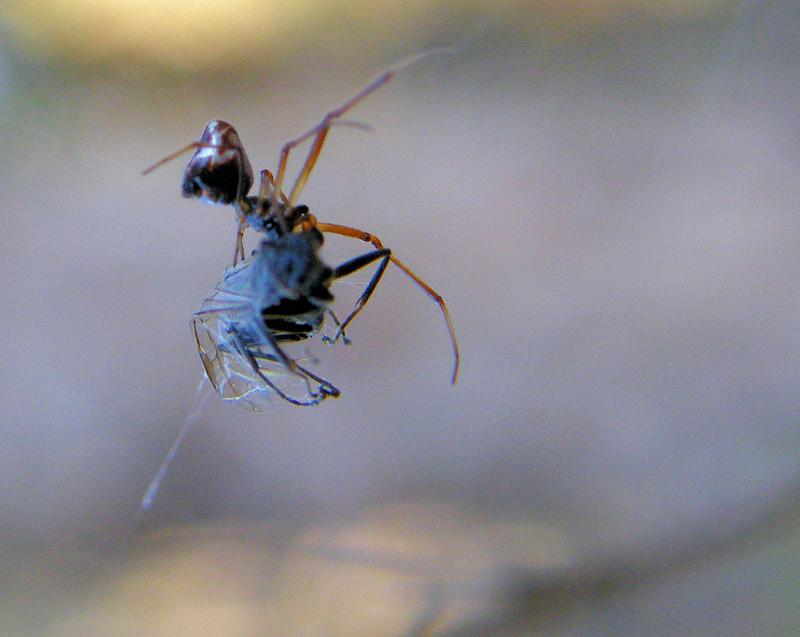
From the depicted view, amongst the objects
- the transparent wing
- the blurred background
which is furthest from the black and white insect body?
the blurred background

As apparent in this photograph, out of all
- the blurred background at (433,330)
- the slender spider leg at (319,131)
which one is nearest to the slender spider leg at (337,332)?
the slender spider leg at (319,131)

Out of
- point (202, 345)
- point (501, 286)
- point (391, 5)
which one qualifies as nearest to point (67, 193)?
point (391, 5)

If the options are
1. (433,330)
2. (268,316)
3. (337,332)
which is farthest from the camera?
(433,330)

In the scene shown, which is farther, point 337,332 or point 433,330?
point 433,330

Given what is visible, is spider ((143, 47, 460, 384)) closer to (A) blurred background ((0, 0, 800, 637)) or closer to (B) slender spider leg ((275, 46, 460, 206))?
(B) slender spider leg ((275, 46, 460, 206))

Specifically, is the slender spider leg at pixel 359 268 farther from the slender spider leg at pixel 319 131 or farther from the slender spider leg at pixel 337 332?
the slender spider leg at pixel 319 131

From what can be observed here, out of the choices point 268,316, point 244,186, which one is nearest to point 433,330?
point 244,186

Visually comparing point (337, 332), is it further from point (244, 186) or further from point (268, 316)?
point (244, 186)

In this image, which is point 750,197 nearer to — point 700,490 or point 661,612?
point 700,490
